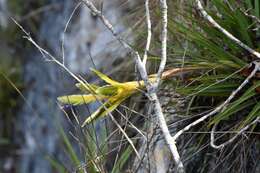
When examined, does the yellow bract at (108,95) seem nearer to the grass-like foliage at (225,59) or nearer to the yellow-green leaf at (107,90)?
the yellow-green leaf at (107,90)

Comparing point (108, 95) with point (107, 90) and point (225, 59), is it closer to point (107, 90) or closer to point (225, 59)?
point (107, 90)

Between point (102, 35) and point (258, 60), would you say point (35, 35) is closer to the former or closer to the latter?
point (102, 35)

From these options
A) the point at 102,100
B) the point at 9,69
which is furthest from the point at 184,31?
the point at 9,69

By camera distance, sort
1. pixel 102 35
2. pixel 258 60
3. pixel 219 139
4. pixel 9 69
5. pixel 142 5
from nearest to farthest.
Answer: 1. pixel 258 60
2. pixel 219 139
3. pixel 142 5
4. pixel 102 35
5. pixel 9 69

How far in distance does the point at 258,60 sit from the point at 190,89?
17 centimetres

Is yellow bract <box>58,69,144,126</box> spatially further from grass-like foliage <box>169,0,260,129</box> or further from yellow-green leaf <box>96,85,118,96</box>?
grass-like foliage <box>169,0,260,129</box>

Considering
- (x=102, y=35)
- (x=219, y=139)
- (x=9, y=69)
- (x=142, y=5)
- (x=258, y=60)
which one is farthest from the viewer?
(x=9, y=69)

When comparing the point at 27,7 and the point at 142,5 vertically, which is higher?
the point at 27,7

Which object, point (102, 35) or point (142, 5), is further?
point (102, 35)

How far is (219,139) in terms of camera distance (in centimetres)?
175

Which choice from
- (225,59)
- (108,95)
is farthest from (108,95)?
(225,59)

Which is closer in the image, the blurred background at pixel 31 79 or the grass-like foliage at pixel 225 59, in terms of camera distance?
the grass-like foliage at pixel 225 59

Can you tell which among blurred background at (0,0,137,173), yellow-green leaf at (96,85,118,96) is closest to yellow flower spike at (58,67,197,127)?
yellow-green leaf at (96,85,118,96)

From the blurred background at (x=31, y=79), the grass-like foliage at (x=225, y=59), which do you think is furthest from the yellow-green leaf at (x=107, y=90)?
the blurred background at (x=31, y=79)
